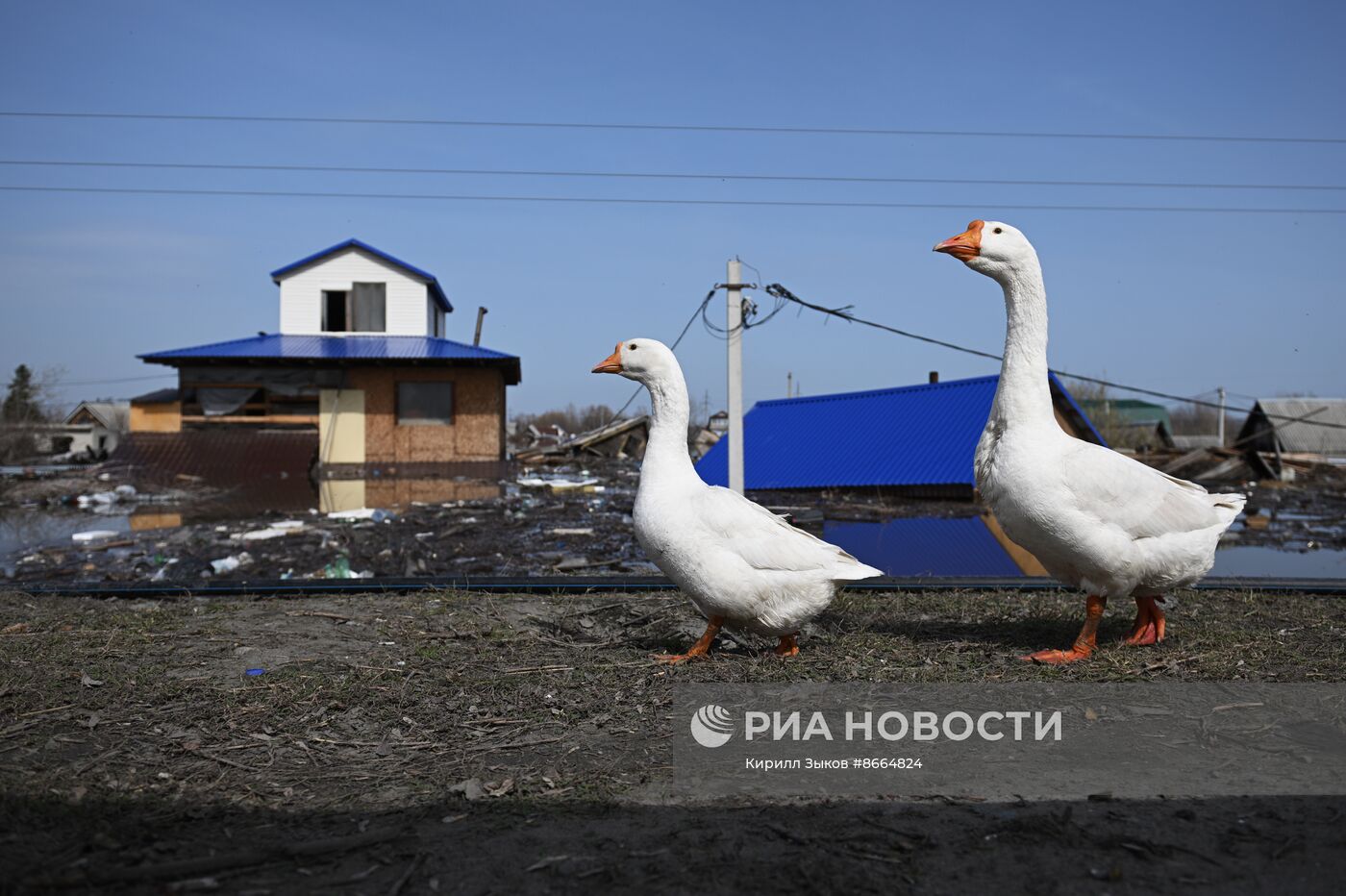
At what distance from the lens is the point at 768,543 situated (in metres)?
4.89

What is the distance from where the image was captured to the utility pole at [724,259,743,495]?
1049 cm

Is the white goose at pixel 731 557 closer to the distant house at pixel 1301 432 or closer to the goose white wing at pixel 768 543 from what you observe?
the goose white wing at pixel 768 543

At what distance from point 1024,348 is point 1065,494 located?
0.95 m

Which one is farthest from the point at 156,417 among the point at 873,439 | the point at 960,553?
the point at 960,553

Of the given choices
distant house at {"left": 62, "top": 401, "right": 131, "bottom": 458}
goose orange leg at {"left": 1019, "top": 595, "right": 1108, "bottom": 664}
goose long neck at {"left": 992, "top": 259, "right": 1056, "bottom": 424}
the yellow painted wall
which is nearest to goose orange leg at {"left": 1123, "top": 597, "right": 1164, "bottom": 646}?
goose orange leg at {"left": 1019, "top": 595, "right": 1108, "bottom": 664}

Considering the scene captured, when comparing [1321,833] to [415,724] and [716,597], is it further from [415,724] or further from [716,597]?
[415,724]

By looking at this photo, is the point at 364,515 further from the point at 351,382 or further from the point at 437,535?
the point at 351,382

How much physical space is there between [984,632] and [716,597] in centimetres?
210

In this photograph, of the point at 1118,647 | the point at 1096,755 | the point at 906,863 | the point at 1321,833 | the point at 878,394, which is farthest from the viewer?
the point at 878,394

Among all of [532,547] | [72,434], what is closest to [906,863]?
[532,547]

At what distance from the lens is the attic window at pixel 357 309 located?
30719mm

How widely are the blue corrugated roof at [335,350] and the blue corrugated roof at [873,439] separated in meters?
10.6

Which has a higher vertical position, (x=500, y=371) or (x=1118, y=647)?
(x=500, y=371)

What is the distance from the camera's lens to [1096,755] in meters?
3.62
